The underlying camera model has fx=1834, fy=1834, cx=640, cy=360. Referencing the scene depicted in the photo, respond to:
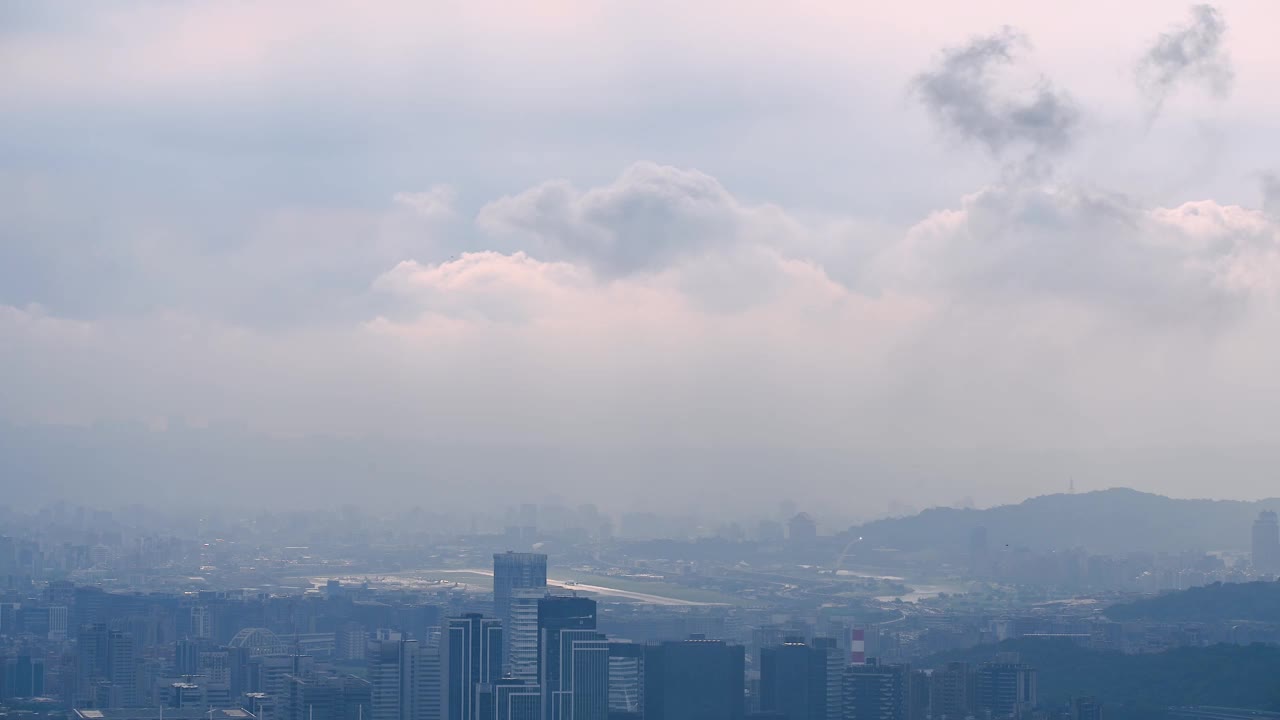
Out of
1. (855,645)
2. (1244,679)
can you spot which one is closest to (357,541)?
(855,645)

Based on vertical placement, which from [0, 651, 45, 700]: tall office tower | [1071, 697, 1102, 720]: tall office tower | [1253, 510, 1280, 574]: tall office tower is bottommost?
[1071, 697, 1102, 720]: tall office tower

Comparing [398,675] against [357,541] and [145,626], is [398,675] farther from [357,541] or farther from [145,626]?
[357,541]

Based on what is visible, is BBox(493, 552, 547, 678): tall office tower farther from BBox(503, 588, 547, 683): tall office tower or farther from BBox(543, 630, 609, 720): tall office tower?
BBox(543, 630, 609, 720): tall office tower

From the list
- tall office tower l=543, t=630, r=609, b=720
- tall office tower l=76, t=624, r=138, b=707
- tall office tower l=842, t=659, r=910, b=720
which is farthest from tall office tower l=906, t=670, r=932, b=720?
tall office tower l=76, t=624, r=138, b=707

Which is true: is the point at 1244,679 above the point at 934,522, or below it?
below

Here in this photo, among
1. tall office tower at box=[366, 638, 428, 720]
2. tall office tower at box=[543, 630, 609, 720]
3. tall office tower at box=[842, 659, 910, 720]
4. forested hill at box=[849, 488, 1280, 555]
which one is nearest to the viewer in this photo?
tall office tower at box=[543, 630, 609, 720]

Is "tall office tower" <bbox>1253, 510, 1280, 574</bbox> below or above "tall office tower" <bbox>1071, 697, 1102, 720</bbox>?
above

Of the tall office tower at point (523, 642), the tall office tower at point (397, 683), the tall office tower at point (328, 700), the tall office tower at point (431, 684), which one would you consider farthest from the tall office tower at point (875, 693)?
the tall office tower at point (328, 700)
